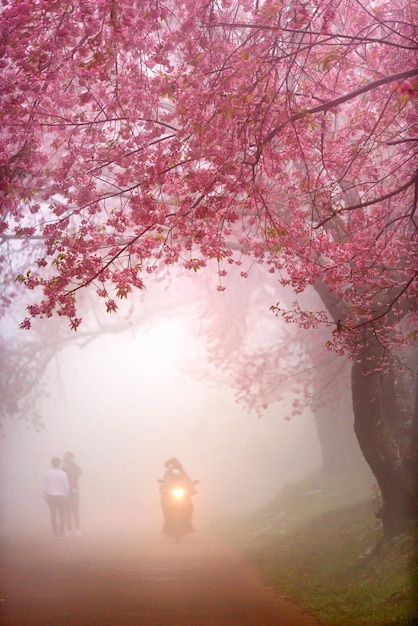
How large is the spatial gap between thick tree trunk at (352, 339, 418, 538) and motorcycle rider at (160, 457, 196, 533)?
4980 mm

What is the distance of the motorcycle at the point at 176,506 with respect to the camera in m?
12.3

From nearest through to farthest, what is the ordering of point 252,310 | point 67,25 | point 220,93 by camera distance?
point 67,25 < point 220,93 < point 252,310

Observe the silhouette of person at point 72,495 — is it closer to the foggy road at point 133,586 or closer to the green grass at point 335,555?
the foggy road at point 133,586

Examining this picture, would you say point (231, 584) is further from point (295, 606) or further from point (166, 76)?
point (166, 76)

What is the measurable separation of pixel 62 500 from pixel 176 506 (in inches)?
80.5

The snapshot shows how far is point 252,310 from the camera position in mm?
14852

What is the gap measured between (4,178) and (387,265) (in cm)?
390

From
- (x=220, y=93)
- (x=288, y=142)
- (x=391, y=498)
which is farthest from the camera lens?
(x=391, y=498)

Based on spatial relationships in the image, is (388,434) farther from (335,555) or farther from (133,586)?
(133,586)

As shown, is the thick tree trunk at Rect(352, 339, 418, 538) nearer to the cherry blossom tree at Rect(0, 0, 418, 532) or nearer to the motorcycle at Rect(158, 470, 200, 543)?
the cherry blossom tree at Rect(0, 0, 418, 532)

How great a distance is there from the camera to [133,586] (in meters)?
7.96

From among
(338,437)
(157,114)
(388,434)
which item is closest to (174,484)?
(338,437)

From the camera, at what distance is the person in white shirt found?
12.3 metres

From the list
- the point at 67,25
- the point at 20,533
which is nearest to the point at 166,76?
the point at 67,25
